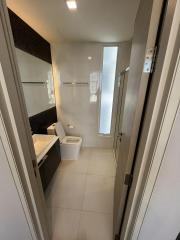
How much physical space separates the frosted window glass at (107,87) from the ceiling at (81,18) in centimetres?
35

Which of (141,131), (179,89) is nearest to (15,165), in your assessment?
(141,131)

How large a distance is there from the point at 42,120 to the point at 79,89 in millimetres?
1078

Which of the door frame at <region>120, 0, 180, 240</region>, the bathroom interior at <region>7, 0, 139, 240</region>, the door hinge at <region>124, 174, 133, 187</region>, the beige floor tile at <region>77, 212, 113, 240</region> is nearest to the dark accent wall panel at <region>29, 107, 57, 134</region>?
the bathroom interior at <region>7, 0, 139, 240</region>

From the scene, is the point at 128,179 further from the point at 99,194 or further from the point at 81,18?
the point at 81,18

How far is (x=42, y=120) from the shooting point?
2281 millimetres

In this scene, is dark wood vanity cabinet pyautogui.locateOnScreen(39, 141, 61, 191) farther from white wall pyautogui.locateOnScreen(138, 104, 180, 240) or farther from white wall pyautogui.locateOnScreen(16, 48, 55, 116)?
white wall pyautogui.locateOnScreen(138, 104, 180, 240)

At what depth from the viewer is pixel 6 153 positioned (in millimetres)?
706

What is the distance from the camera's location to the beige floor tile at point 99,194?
171cm

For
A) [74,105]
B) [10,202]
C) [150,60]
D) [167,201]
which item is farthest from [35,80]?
[167,201]

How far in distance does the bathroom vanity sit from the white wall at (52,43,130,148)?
39.8 inches

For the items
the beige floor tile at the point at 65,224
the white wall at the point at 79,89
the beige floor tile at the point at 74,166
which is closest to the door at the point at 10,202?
the beige floor tile at the point at 65,224

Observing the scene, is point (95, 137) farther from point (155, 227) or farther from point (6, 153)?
point (6, 153)

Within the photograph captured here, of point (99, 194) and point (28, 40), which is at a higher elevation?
point (28, 40)

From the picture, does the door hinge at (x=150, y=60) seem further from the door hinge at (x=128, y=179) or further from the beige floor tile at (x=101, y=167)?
the beige floor tile at (x=101, y=167)
